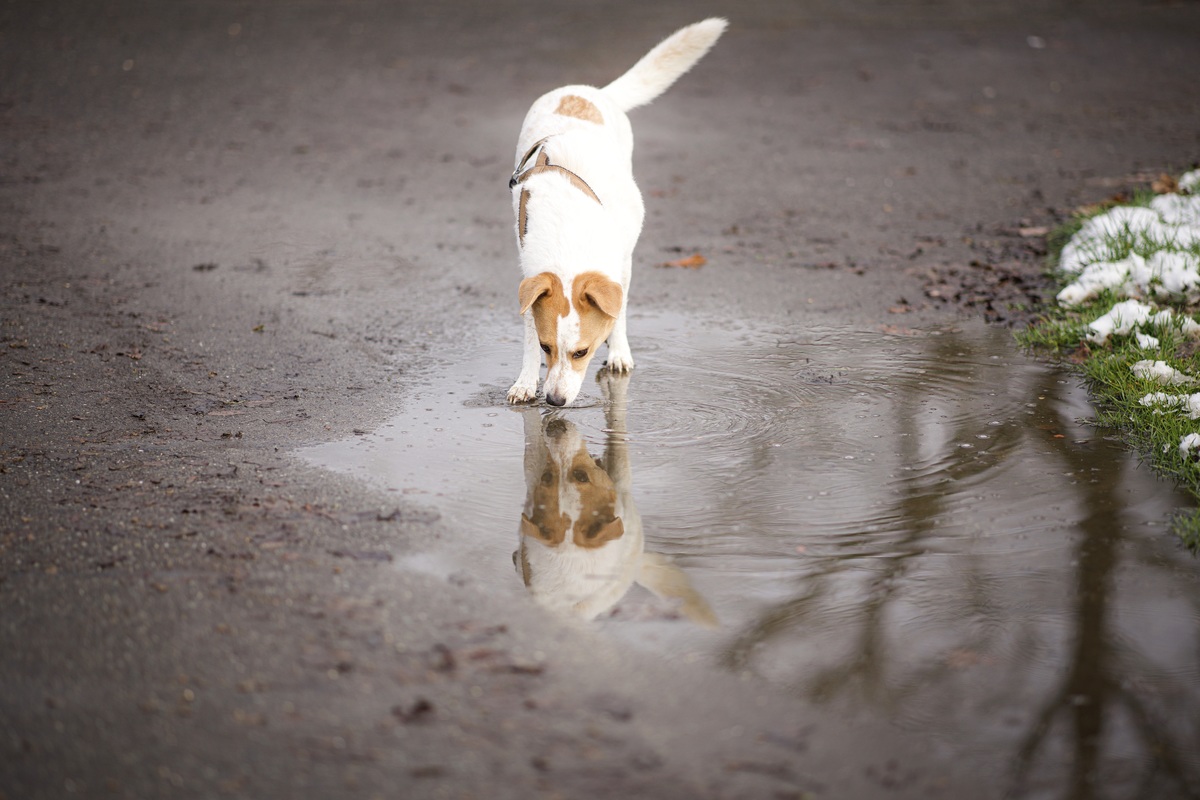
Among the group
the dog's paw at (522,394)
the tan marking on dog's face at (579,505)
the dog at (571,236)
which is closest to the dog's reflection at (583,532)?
the tan marking on dog's face at (579,505)

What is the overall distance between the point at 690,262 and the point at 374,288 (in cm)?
227

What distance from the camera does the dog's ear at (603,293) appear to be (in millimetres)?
4937

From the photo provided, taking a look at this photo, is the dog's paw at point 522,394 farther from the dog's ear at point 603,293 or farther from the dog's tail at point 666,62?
the dog's tail at point 666,62

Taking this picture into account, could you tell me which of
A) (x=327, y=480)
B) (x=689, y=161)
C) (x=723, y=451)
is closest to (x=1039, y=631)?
(x=723, y=451)

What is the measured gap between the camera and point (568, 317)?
198 inches

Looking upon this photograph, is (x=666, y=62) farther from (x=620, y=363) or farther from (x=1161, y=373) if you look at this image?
(x=1161, y=373)

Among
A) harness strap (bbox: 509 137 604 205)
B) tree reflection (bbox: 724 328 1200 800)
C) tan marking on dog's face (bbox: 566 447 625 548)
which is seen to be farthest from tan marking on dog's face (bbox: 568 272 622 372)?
tree reflection (bbox: 724 328 1200 800)

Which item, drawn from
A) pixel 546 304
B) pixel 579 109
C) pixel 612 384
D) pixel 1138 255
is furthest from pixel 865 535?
pixel 1138 255

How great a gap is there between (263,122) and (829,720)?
33.4 feet

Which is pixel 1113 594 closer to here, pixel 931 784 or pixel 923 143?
pixel 931 784

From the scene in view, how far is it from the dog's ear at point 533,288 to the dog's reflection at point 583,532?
64cm

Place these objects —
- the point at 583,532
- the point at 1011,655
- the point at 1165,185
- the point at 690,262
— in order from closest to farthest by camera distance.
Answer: the point at 1011,655, the point at 583,532, the point at 690,262, the point at 1165,185

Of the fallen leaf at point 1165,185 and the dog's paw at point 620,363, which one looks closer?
the dog's paw at point 620,363

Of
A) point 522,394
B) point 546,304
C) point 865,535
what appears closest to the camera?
point 865,535
